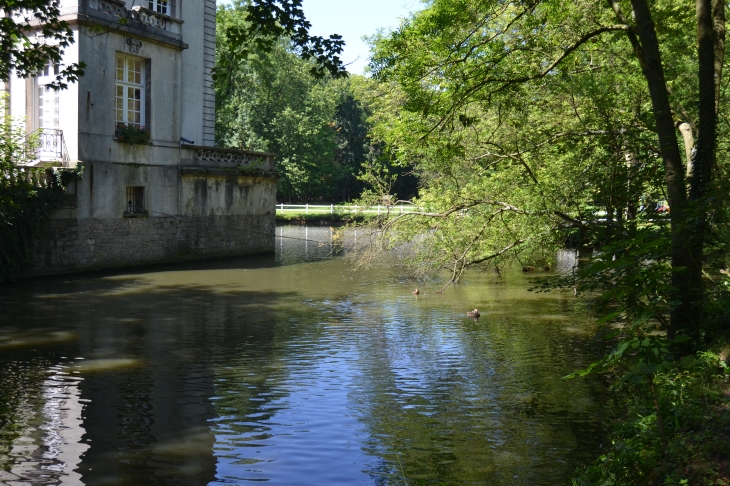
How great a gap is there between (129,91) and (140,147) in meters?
A: 1.78

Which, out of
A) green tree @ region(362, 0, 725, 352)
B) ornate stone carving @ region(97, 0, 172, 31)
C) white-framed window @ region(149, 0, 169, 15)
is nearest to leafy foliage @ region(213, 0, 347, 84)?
green tree @ region(362, 0, 725, 352)

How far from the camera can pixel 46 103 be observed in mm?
20891

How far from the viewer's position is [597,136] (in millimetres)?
11734

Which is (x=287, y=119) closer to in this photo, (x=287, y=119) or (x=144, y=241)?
(x=287, y=119)

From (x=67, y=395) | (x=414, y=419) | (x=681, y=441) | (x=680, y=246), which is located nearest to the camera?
(x=681, y=441)

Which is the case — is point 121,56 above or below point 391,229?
above

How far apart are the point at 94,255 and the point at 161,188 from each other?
11.3 ft

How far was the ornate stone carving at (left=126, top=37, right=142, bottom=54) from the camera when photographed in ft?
71.1

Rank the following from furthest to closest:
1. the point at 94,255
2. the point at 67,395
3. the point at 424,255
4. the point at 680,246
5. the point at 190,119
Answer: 1. the point at 190,119
2. the point at 94,255
3. the point at 424,255
4. the point at 67,395
5. the point at 680,246

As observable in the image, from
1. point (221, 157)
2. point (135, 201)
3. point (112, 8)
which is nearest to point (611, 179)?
point (112, 8)

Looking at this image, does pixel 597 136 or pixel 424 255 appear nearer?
pixel 597 136

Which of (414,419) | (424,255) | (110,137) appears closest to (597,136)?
(424,255)

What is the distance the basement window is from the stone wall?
0.94ft

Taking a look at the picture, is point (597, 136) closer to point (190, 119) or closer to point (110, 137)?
point (110, 137)
